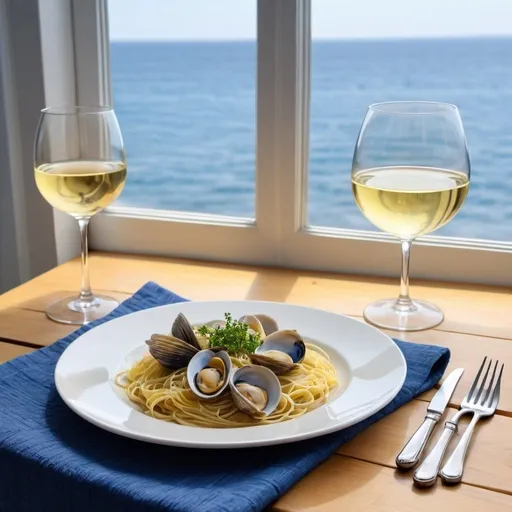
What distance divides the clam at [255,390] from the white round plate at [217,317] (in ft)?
0.08

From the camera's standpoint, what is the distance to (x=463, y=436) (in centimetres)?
90

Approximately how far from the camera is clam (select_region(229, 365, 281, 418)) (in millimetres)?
868

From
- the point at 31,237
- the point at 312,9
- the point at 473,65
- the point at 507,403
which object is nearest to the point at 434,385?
the point at 507,403

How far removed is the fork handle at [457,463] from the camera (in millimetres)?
822

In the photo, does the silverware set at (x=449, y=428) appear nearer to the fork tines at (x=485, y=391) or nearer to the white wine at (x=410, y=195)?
the fork tines at (x=485, y=391)

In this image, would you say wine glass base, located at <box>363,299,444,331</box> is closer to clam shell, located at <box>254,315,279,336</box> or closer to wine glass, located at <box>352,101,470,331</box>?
wine glass, located at <box>352,101,470,331</box>

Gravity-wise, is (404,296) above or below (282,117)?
below

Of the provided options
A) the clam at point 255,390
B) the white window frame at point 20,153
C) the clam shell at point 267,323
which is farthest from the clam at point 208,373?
the white window frame at point 20,153

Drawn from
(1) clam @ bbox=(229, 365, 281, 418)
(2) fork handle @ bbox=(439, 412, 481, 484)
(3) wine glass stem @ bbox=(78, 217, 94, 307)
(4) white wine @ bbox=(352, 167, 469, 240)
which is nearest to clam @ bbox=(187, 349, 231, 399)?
(1) clam @ bbox=(229, 365, 281, 418)

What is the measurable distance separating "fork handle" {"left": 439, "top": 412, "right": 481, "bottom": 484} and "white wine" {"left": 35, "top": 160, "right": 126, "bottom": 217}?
0.66 metres

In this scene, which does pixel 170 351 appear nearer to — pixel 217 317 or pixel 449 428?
pixel 217 317

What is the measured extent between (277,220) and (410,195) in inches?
18.6

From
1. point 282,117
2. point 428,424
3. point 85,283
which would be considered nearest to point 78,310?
point 85,283

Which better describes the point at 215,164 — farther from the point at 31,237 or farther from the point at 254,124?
the point at 31,237
